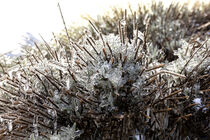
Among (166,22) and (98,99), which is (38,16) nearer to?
(166,22)

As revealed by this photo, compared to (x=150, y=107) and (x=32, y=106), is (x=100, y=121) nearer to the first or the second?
(x=150, y=107)

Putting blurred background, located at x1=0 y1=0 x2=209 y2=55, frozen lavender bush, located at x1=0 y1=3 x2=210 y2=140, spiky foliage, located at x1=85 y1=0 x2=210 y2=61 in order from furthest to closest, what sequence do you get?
1. blurred background, located at x1=0 y1=0 x2=209 y2=55
2. spiky foliage, located at x1=85 y1=0 x2=210 y2=61
3. frozen lavender bush, located at x1=0 y1=3 x2=210 y2=140

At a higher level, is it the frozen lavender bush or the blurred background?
the blurred background

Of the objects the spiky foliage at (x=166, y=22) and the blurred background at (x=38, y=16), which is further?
the blurred background at (x=38, y=16)

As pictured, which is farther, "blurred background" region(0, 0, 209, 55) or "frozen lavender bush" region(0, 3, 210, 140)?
"blurred background" region(0, 0, 209, 55)

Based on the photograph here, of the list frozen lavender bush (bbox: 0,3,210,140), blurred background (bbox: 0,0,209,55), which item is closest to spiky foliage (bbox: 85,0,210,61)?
blurred background (bbox: 0,0,209,55)

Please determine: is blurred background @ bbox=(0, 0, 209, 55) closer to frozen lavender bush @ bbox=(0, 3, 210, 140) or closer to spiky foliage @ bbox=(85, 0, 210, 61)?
spiky foliage @ bbox=(85, 0, 210, 61)

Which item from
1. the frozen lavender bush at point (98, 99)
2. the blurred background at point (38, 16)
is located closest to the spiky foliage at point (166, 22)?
the blurred background at point (38, 16)

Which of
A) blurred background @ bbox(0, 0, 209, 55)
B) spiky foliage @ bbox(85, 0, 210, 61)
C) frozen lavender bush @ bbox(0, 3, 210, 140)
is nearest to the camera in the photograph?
frozen lavender bush @ bbox(0, 3, 210, 140)

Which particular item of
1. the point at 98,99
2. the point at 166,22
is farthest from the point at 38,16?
the point at 98,99

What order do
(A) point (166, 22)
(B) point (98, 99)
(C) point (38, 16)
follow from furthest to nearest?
(C) point (38, 16), (A) point (166, 22), (B) point (98, 99)

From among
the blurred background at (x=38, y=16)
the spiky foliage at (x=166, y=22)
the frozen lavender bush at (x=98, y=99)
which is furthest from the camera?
the blurred background at (x=38, y=16)

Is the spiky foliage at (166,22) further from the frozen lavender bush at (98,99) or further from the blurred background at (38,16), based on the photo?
the frozen lavender bush at (98,99)
